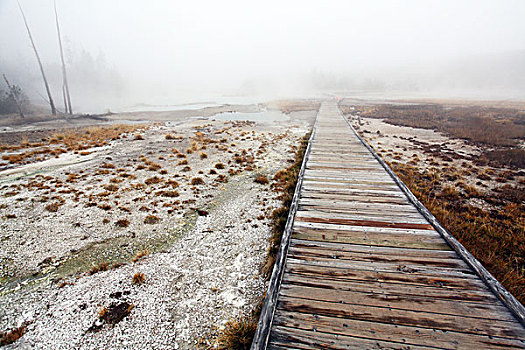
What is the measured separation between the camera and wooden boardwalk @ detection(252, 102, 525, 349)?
285 centimetres

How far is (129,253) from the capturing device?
20.6 ft

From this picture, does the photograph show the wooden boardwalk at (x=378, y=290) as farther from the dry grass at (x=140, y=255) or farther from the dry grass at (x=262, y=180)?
the dry grass at (x=262, y=180)

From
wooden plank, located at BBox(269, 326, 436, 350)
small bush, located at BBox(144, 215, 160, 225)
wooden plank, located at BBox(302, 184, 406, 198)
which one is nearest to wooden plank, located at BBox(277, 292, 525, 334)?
wooden plank, located at BBox(269, 326, 436, 350)

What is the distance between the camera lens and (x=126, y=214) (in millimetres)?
8148

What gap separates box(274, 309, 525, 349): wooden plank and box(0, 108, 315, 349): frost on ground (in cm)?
176

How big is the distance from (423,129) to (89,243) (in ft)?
104

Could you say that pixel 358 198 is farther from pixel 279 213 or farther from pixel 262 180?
pixel 262 180

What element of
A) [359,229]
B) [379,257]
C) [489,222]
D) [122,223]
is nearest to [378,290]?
[379,257]

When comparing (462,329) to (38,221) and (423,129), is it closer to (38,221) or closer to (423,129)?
(38,221)

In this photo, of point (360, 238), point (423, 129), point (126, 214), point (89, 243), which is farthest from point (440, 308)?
point (423, 129)

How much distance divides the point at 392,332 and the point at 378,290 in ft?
2.20

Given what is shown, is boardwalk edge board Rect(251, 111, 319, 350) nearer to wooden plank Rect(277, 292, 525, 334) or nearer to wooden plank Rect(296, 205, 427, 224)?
wooden plank Rect(277, 292, 525, 334)

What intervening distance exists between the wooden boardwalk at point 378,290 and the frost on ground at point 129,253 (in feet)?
5.17

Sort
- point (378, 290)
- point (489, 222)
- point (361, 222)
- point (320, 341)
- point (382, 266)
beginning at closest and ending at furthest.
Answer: point (320, 341) → point (378, 290) → point (382, 266) → point (361, 222) → point (489, 222)
